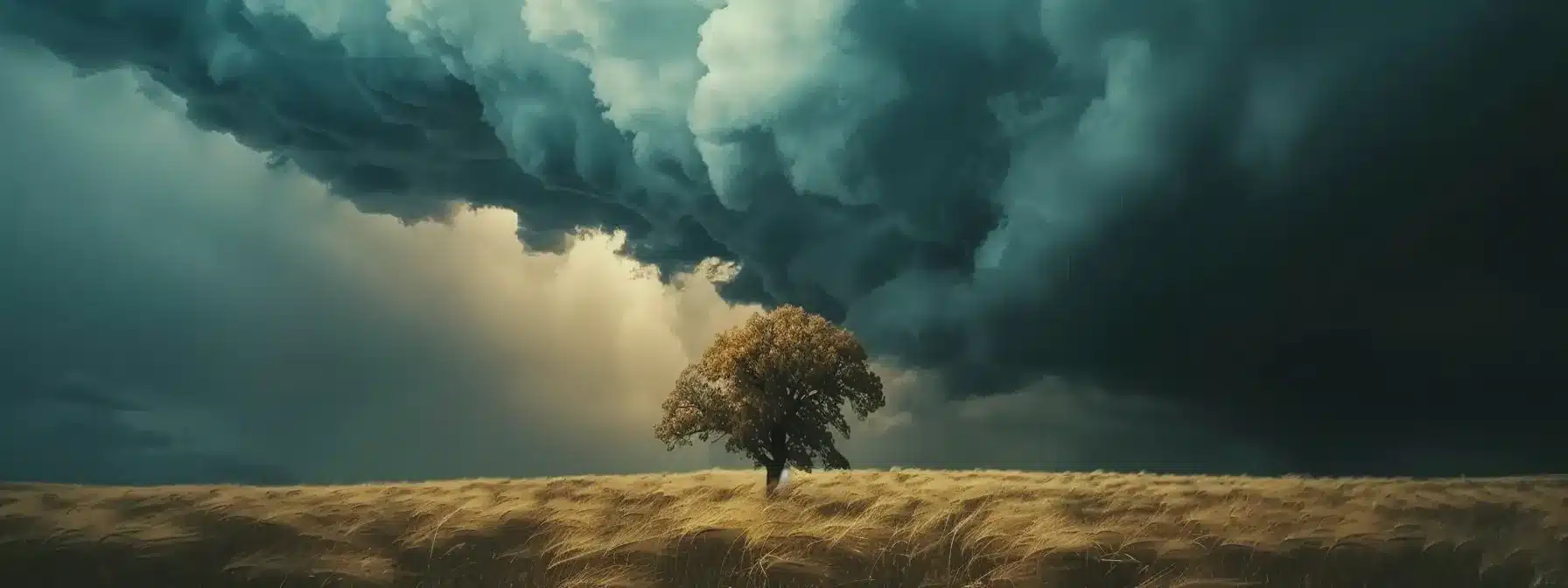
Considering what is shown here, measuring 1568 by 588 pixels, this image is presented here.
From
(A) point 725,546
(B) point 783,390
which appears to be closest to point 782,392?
(B) point 783,390

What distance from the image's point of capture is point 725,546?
797 centimetres

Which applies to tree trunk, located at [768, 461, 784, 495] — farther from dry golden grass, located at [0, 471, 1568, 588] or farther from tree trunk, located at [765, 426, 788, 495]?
dry golden grass, located at [0, 471, 1568, 588]

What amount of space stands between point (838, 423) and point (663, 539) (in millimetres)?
21531

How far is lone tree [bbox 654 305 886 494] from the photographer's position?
2852cm

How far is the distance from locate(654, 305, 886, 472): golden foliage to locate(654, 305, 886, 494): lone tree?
3 cm

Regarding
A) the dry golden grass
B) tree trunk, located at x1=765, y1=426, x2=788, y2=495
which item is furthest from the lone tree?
the dry golden grass

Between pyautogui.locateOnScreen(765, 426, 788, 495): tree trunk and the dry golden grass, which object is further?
pyautogui.locateOnScreen(765, 426, 788, 495): tree trunk

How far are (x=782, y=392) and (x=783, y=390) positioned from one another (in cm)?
7

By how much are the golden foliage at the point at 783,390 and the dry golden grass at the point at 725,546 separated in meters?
18.1

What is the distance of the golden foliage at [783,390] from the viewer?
93.6 ft

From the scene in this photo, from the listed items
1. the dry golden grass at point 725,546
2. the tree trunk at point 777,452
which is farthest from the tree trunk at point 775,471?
the dry golden grass at point 725,546

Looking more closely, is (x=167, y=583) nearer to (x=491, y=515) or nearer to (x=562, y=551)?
(x=491, y=515)

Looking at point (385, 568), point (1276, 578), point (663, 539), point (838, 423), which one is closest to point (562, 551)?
point (663, 539)

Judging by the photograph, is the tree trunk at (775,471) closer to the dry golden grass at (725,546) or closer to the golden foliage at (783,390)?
the golden foliage at (783,390)
